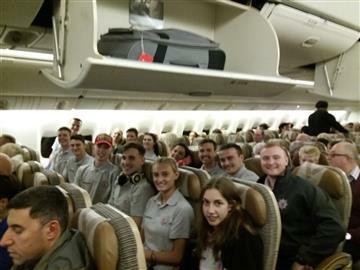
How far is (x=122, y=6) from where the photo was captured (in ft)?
10.2

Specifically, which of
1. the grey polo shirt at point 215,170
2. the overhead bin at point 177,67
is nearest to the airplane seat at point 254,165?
the grey polo shirt at point 215,170

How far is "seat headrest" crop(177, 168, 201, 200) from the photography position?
3070 millimetres

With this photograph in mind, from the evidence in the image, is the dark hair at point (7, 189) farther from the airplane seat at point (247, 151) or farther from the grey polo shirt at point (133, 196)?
the airplane seat at point (247, 151)

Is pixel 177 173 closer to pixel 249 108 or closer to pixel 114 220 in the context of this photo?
pixel 114 220

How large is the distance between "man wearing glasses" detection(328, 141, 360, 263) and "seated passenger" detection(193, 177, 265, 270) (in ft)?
3.43

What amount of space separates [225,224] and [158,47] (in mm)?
1274

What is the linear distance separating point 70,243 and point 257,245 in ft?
3.44

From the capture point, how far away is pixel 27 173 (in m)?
3.33

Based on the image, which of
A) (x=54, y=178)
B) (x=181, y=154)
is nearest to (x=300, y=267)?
(x=54, y=178)

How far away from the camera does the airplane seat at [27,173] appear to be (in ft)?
10.6

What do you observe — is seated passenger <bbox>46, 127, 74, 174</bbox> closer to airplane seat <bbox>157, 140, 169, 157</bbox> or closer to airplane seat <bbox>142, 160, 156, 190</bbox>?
airplane seat <bbox>157, 140, 169, 157</bbox>

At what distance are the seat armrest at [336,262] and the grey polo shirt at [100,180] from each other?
2.34 m

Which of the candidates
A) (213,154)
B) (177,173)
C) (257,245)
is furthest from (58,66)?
(213,154)

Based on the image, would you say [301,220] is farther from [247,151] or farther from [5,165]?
[247,151]
